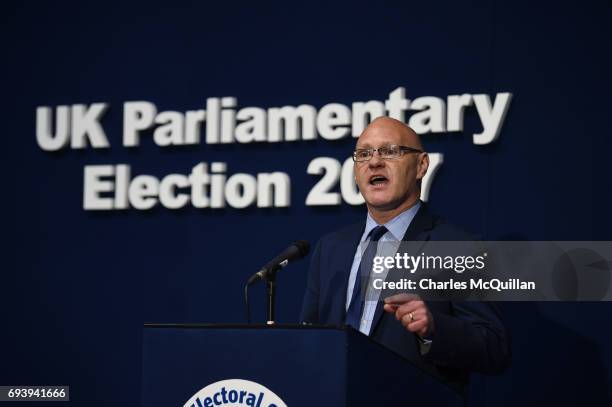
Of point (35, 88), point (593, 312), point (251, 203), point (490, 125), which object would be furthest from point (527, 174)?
point (35, 88)

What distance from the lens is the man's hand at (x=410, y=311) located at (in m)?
2.41

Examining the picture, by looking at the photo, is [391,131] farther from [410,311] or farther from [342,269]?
[410,311]

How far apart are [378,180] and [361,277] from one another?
0.36 m

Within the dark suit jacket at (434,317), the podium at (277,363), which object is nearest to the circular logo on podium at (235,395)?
the podium at (277,363)

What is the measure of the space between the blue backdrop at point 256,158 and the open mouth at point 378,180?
124 cm

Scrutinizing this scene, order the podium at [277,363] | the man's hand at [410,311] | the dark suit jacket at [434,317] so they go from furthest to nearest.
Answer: the dark suit jacket at [434,317] < the man's hand at [410,311] < the podium at [277,363]

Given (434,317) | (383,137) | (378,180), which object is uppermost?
(383,137)

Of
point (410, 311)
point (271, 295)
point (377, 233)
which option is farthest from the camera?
point (377, 233)

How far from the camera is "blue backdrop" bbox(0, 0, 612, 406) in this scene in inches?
171

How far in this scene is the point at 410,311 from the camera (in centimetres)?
244

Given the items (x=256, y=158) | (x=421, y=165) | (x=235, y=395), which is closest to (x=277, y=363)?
(x=235, y=395)

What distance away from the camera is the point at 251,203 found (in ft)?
16.1

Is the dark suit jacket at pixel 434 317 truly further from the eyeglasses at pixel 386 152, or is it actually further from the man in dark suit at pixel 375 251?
the eyeglasses at pixel 386 152

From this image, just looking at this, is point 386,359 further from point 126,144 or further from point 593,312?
point 126,144
